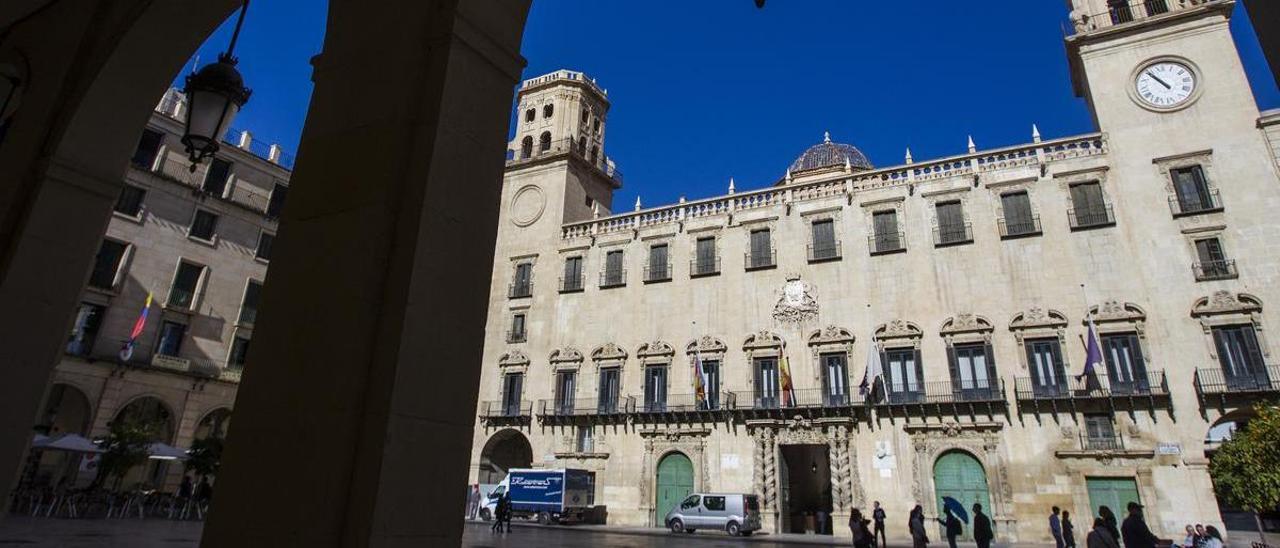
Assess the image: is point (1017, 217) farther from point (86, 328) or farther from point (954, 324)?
point (86, 328)

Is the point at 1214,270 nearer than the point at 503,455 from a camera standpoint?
Yes

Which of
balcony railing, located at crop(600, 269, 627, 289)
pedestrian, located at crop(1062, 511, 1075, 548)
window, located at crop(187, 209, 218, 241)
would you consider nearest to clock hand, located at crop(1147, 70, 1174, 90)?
pedestrian, located at crop(1062, 511, 1075, 548)

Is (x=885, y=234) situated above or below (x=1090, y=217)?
above

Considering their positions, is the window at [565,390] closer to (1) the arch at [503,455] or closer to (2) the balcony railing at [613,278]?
(1) the arch at [503,455]

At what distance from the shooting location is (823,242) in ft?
Answer: 91.1

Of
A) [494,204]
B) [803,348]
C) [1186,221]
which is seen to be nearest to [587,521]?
[803,348]

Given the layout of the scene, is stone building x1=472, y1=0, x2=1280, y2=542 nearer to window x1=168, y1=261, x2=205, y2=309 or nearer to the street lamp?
window x1=168, y1=261, x2=205, y2=309

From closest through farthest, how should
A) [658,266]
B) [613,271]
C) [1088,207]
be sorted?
[1088,207], [658,266], [613,271]

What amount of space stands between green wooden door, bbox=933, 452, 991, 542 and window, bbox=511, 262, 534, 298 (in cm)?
1948

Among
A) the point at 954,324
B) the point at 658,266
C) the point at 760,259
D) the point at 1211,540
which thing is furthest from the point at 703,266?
the point at 1211,540

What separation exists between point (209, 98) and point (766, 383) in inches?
954

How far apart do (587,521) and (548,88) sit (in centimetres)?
2330

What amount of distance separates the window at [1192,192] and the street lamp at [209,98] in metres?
27.4

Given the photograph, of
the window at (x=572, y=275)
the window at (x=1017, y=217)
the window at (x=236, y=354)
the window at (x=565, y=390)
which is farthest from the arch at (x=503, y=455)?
the window at (x=1017, y=217)
